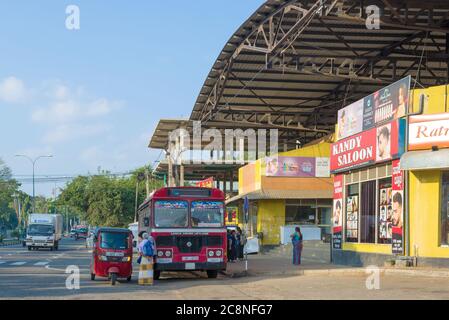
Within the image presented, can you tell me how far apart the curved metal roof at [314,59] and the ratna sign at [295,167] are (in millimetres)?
3429

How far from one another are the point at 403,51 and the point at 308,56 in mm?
4478

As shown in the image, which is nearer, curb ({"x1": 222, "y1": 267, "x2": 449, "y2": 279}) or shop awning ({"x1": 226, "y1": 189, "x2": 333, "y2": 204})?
curb ({"x1": 222, "y1": 267, "x2": 449, "y2": 279})

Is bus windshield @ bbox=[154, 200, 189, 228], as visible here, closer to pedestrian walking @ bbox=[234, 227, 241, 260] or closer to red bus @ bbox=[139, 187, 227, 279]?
red bus @ bbox=[139, 187, 227, 279]

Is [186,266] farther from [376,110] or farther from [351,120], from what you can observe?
[351,120]

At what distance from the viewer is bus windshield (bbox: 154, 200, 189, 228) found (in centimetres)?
2423

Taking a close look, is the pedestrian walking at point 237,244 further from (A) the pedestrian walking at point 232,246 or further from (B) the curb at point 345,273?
(B) the curb at point 345,273

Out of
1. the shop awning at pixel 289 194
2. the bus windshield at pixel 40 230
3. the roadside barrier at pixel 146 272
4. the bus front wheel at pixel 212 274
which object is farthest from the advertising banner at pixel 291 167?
the roadside barrier at pixel 146 272

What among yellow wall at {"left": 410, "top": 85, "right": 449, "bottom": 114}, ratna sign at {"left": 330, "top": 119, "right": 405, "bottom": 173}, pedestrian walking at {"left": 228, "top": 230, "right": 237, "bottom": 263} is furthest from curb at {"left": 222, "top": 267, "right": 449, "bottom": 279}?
pedestrian walking at {"left": 228, "top": 230, "right": 237, "bottom": 263}

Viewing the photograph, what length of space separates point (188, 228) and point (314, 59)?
585 inches

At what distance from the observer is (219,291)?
1970 centimetres

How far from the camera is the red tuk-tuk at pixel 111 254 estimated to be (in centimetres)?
2331

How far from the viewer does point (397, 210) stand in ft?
80.4

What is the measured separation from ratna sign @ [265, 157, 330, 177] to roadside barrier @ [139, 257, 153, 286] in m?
21.9
